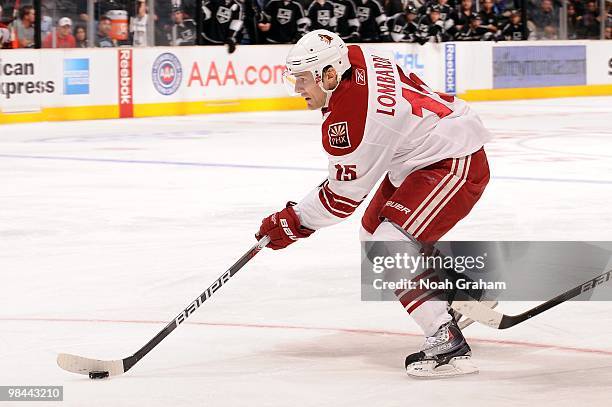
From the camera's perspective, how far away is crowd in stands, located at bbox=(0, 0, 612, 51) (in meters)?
15.7

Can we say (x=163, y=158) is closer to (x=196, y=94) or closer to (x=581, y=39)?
(x=196, y=94)

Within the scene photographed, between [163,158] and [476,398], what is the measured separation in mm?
7985

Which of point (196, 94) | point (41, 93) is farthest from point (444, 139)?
point (196, 94)

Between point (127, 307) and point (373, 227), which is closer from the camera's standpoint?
point (373, 227)

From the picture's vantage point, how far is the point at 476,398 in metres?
3.68

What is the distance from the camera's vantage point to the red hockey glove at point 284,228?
163 inches

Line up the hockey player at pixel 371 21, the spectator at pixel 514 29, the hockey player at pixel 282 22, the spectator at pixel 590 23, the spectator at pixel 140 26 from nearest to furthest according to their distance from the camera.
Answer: the spectator at pixel 140 26 → the hockey player at pixel 282 22 → the hockey player at pixel 371 21 → the spectator at pixel 514 29 → the spectator at pixel 590 23

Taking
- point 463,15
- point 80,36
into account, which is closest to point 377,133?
point 80,36

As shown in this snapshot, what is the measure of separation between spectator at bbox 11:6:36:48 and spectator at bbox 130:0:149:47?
1420 mm

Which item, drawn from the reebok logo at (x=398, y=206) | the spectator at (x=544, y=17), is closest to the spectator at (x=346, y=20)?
the spectator at (x=544, y=17)

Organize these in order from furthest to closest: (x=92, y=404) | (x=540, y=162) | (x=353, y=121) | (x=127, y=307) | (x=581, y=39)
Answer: (x=581, y=39)
(x=540, y=162)
(x=127, y=307)
(x=353, y=121)
(x=92, y=404)

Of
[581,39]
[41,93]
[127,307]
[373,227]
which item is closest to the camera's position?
[373,227]

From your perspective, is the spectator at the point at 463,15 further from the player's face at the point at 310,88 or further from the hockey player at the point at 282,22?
the player's face at the point at 310,88

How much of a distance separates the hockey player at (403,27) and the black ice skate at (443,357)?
1547cm
